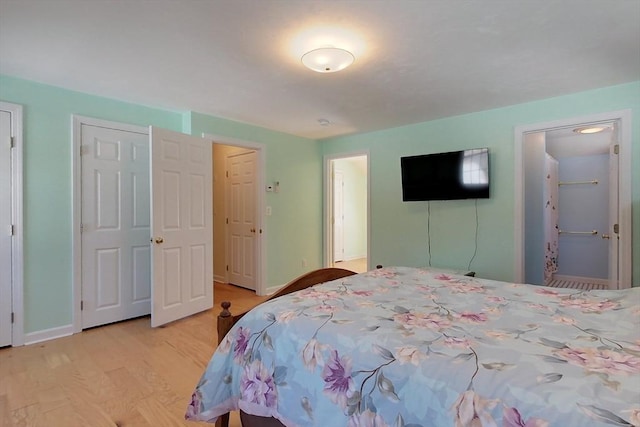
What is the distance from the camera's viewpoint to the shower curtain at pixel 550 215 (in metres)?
4.45

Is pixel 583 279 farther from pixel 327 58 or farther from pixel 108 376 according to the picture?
pixel 108 376

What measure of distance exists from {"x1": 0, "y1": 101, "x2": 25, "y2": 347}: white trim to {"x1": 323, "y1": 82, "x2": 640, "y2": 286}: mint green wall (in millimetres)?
3597

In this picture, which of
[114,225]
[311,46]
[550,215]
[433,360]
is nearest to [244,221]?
[114,225]

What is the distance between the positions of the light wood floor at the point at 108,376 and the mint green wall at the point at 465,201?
252 centimetres

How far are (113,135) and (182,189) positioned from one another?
827 mm

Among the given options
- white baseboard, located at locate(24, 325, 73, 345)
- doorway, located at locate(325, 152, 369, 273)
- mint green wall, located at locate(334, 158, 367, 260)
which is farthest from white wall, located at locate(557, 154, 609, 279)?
white baseboard, located at locate(24, 325, 73, 345)

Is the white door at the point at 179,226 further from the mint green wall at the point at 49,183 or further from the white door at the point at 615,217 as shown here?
the white door at the point at 615,217

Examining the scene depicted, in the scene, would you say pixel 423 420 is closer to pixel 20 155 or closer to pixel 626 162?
pixel 626 162

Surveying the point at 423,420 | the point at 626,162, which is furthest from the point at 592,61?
the point at 423,420

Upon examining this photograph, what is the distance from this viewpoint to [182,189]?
3.40 meters

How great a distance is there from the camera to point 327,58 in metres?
2.11

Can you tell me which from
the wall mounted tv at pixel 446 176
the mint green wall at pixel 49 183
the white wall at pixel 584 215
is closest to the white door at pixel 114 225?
the mint green wall at pixel 49 183

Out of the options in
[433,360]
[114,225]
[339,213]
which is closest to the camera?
[433,360]

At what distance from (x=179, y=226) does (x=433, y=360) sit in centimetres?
302
